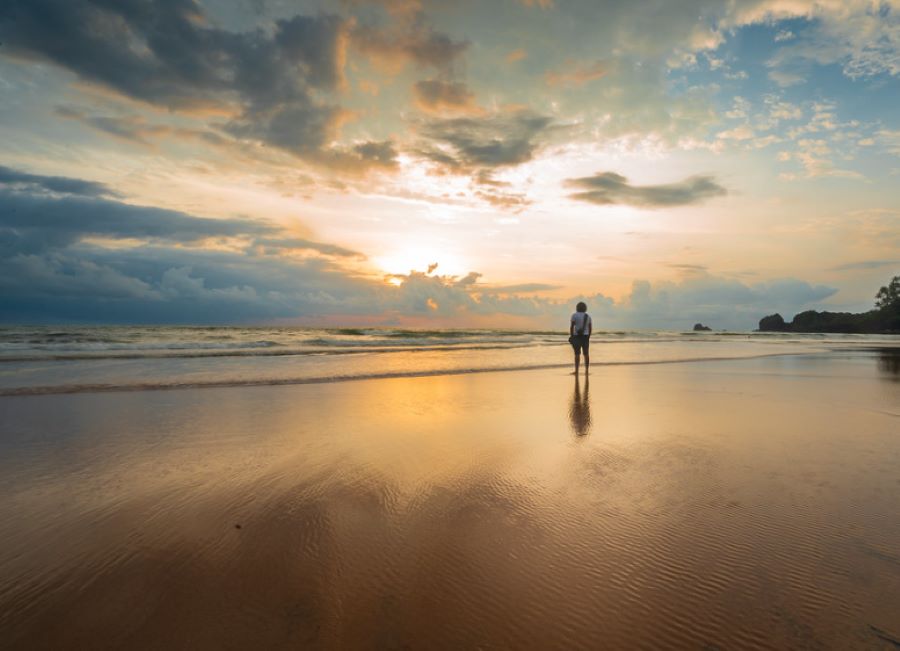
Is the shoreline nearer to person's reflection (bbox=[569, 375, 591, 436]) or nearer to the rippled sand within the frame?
the rippled sand

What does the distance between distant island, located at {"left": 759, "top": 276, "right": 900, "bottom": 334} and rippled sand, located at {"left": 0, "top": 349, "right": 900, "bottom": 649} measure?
9725 cm

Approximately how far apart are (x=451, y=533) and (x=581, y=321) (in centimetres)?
1287

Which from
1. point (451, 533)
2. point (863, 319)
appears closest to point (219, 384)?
point (451, 533)

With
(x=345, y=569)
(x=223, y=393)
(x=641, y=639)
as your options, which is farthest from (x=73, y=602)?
(x=223, y=393)

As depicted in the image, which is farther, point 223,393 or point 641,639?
point 223,393

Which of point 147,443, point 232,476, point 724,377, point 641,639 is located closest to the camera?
point 641,639

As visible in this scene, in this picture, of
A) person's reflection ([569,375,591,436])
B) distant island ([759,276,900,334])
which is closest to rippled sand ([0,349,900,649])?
person's reflection ([569,375,591,436])

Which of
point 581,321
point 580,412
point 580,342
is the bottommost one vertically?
point 580,412

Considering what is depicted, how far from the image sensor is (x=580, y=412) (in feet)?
27.2

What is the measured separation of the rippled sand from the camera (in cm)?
238

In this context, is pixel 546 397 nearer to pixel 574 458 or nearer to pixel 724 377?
pixel 574 458

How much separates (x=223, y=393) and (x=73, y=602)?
8.45m

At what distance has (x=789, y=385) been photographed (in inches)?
456

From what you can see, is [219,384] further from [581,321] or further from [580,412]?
[581,321]
